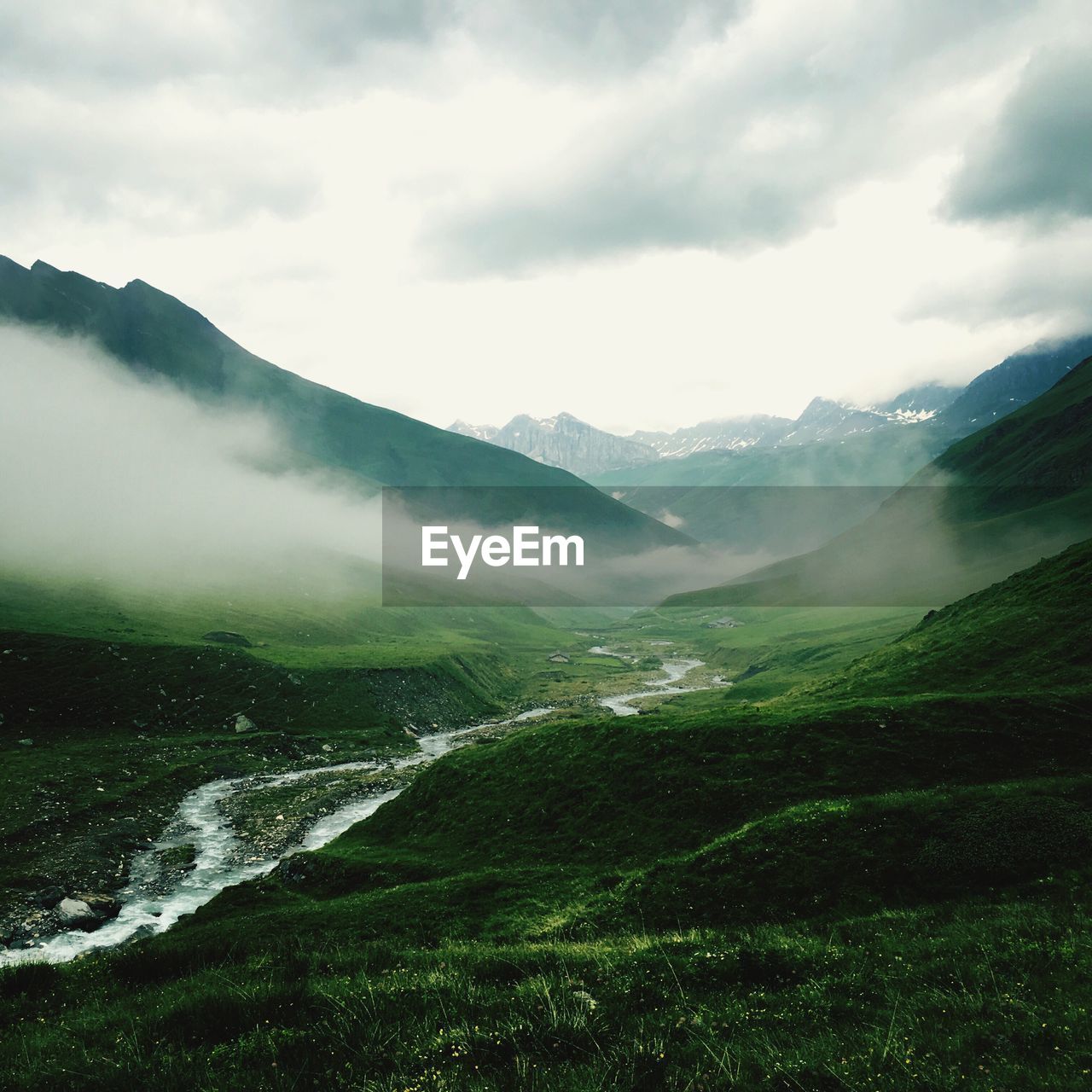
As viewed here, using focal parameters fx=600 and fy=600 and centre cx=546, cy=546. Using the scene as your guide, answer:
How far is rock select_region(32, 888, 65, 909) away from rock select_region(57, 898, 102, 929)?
0.88 m

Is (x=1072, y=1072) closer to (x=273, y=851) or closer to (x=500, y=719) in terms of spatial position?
(x=273, y=851)

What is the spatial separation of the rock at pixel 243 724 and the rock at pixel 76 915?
6034cm

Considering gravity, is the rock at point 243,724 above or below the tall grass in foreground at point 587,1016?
below

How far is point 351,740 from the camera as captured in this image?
103938 mm

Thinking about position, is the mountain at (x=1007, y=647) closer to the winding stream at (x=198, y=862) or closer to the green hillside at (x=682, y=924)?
the green hillside at (x=682, y=924)

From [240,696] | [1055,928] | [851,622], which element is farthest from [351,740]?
[851,622]

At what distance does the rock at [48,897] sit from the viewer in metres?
44.6

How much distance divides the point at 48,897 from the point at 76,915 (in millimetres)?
5020

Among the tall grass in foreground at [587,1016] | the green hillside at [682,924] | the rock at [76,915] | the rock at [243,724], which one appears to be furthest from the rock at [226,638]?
the tall grass in foreground at [587,1016]

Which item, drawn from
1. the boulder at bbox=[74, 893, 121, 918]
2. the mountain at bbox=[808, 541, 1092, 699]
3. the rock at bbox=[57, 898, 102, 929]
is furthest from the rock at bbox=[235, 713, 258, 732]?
the mountain at bbox=[808, 541, 1092, 699]

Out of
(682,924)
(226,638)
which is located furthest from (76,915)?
(226,638)

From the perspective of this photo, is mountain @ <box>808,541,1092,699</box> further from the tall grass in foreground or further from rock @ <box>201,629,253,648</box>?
rock @ <box>201,629,253,648</box>

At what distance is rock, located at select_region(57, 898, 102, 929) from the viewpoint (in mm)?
42000

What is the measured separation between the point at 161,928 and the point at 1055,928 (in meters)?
50.1
